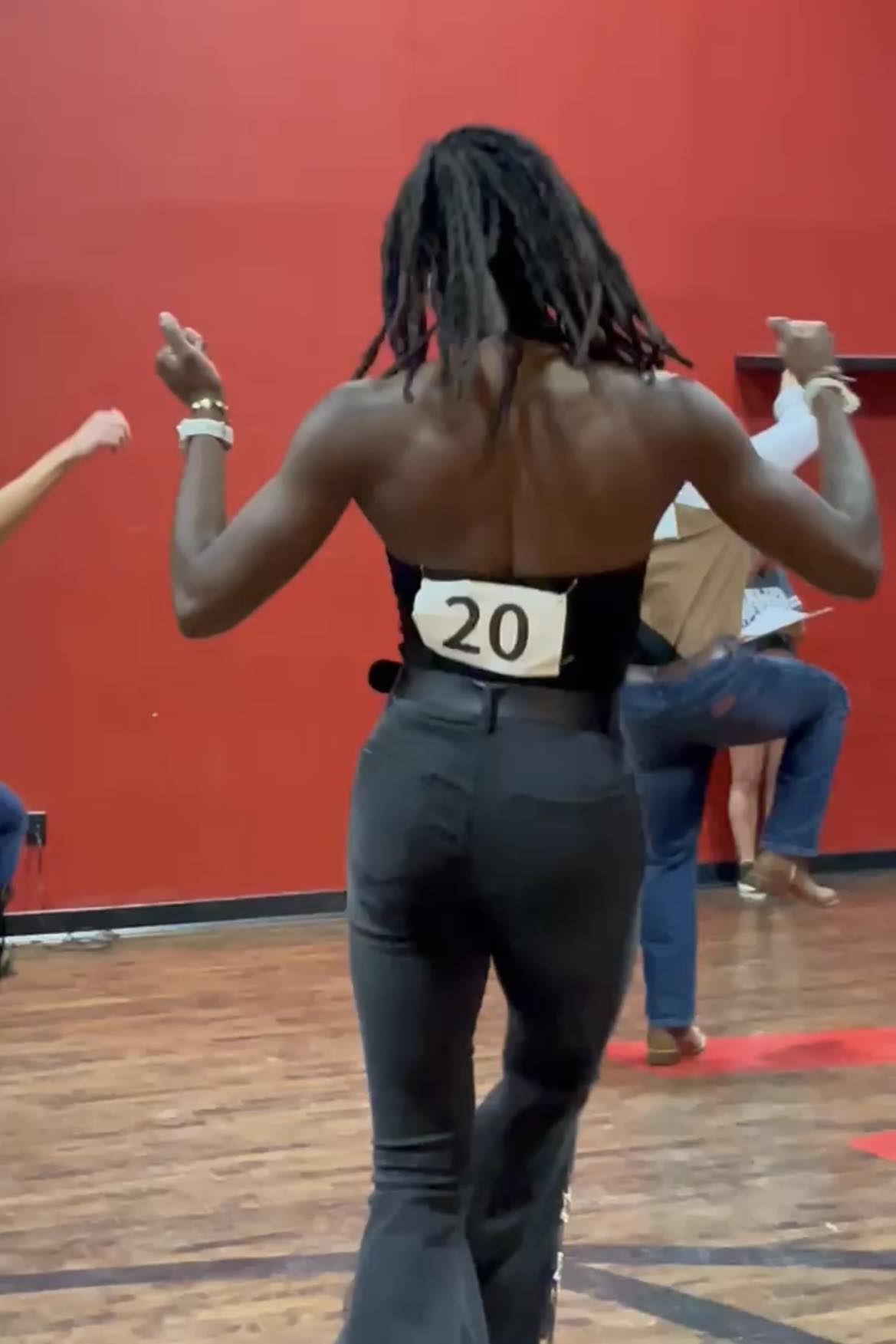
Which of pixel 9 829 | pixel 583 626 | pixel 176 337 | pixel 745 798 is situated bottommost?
pixel 745 798

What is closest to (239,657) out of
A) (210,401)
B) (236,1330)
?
(236,1330)

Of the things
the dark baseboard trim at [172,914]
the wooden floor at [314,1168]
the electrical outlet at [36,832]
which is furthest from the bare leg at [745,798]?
the electrical outlet at [36,832]

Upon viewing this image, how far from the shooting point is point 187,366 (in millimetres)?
2160

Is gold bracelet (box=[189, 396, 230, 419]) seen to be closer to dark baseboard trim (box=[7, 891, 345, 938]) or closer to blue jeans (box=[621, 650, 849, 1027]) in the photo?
blue jeans (box=[621, 650, 849, 1027])

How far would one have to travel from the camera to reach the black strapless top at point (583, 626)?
6.37 ft

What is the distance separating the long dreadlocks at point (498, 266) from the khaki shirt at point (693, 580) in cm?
198

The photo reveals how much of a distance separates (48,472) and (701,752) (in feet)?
5.25

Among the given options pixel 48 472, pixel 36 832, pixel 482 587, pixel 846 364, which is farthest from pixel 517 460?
pixel 846 364

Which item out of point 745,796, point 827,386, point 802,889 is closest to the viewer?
point 827,386

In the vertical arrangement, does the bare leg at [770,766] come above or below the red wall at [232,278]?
below

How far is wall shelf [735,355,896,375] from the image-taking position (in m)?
6.79

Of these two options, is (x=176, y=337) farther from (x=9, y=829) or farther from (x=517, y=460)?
(x=9, y=829)

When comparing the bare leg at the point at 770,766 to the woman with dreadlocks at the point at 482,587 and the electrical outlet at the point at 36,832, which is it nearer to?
the electrical outlet at the point at 36,832

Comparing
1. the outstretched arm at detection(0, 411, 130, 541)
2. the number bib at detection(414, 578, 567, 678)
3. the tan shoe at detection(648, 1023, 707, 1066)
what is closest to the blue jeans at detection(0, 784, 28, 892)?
the outstretched arm at detection(0, 411, 130, 541)
